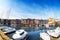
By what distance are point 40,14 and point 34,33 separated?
477 millimetres

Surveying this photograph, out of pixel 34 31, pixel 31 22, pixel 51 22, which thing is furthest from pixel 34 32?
pixel 51 22

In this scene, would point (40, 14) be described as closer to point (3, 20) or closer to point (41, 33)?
point (41, 33)

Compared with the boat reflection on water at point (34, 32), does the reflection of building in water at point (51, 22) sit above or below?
above

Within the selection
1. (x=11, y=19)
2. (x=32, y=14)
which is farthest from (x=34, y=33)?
(x=11, y=19)

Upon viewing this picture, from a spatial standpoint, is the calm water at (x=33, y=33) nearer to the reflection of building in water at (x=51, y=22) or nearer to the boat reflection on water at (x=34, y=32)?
the boat reflection on water at (x=34, y=32)

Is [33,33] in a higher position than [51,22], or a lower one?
lower

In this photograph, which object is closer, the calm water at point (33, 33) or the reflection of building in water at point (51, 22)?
the calm water at point (33, 33)

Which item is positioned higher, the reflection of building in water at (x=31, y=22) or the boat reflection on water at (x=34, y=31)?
the reflection of building in water at (x=31, y=22)

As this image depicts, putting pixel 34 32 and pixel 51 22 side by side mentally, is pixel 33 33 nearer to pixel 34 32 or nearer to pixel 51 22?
pixel 34 32

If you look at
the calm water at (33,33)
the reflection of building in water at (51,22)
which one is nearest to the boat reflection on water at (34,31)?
the calm water at (33,33)

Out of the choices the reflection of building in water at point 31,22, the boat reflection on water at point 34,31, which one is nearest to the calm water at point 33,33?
the boat reflection on water at point 34,31

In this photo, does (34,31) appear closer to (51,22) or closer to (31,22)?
(31,22)

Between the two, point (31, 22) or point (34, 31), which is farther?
point (31, 22)

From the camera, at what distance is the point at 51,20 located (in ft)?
8.83
